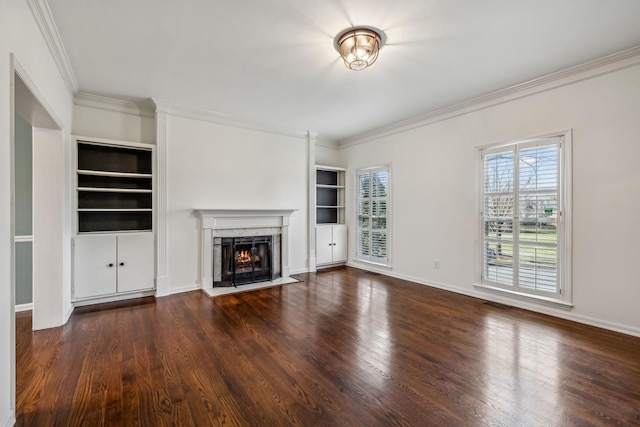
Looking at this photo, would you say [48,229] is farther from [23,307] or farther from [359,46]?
[359,46]

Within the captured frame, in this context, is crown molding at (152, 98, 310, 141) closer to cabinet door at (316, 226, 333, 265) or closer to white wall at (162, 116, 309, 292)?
white wall at (162, 116, 309, 292)

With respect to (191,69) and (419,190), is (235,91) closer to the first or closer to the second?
(191,69)

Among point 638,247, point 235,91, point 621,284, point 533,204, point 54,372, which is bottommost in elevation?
point 54,372

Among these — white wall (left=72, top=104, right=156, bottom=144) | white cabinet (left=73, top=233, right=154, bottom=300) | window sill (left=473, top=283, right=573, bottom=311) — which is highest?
white wall (left=72, top=104, right=156, bottom=144)

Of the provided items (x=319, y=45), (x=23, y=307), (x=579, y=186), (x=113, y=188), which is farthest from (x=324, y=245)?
(x=23, y=307)

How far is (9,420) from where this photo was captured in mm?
1625

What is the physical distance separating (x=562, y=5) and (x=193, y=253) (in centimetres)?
495

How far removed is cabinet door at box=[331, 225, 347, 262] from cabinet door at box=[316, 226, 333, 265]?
4.3 inches

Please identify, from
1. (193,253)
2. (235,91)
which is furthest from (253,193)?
(235,91)

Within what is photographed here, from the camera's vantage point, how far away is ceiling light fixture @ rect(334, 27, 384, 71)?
8.42 ft

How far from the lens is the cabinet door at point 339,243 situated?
20.3 ft

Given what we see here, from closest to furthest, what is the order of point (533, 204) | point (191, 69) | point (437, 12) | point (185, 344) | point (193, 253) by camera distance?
point (437, 12) < point (185, 344) < point (191, 69) < point (533, 204) < point (193, 253)

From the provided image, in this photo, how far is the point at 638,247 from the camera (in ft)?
9.34

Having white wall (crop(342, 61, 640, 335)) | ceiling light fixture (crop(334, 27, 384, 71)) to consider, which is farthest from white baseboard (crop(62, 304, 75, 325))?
white wall (crop(342, 61, 640, 335))
